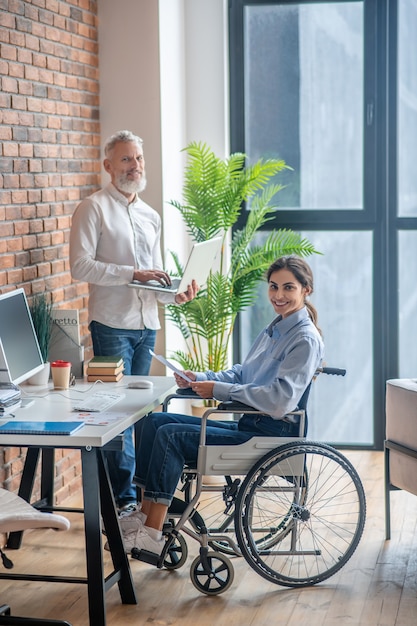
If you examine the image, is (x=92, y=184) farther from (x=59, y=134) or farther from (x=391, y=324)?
(x=391, y=324)

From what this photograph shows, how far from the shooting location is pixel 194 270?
426 centimetres

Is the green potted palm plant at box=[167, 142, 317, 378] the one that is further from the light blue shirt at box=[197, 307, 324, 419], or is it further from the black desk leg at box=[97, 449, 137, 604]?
the black desk leg at box=[97, 449, 137, 604]

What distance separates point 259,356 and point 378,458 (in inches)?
79.0

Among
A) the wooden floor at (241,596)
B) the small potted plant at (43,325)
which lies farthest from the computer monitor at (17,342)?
the wooden floor at (241,596)

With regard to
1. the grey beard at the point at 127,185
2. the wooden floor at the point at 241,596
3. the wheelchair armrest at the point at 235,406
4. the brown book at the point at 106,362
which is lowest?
the wooden floor at the point at 241,596

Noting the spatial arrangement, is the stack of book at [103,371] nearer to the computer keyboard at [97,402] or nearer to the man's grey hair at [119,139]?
the computer keyboard at [97,402]

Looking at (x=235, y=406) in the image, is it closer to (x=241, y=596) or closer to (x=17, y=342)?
(x=241, y=596)

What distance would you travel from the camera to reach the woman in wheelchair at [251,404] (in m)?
3.58

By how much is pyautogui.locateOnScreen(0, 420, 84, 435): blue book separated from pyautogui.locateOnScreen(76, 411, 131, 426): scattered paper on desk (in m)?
0.06

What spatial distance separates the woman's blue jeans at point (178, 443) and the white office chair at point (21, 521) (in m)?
0.60

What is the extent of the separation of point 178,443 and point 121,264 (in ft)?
3.67

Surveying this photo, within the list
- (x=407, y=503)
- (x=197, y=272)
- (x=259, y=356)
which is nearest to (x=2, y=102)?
(x=197, y=272)

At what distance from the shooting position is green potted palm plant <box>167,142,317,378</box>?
5.12 m

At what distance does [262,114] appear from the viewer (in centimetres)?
576
